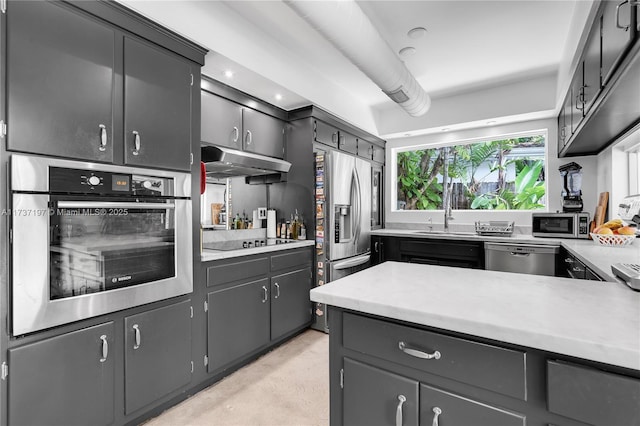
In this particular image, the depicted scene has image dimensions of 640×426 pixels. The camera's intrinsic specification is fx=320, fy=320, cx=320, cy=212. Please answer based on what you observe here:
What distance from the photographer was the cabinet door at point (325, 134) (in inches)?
137

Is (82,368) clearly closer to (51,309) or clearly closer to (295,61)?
(51,309)

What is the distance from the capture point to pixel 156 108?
78.4 inches

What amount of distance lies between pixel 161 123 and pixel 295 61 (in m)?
1.56

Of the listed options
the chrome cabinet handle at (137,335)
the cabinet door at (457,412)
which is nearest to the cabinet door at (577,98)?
the cabinet door at (457,412)

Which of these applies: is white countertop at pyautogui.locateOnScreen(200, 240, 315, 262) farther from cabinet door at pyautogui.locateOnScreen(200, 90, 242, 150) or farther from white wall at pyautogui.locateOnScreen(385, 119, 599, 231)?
white wall at pyautogui.locateOnScreen(385, 119, 599, 231)

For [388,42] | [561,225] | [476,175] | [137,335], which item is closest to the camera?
[137,335]

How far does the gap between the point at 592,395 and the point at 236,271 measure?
219 cm

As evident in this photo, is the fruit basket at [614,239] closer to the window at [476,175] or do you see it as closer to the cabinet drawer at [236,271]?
the window at [476,175]

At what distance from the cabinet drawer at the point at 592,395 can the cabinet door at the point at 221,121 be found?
8.48ft

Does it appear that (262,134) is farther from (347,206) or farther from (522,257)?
(522,257)

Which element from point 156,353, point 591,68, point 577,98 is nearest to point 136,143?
point 156,353

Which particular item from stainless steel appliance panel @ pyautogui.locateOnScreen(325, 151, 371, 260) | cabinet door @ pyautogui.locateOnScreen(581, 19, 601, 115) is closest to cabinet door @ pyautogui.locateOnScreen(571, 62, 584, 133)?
Result: cabinet door @ pyautogui.locateOnScreen(581, 19, 601, 115)

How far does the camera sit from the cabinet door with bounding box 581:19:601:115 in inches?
72.1

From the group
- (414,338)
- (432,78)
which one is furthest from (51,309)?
(432,78)
